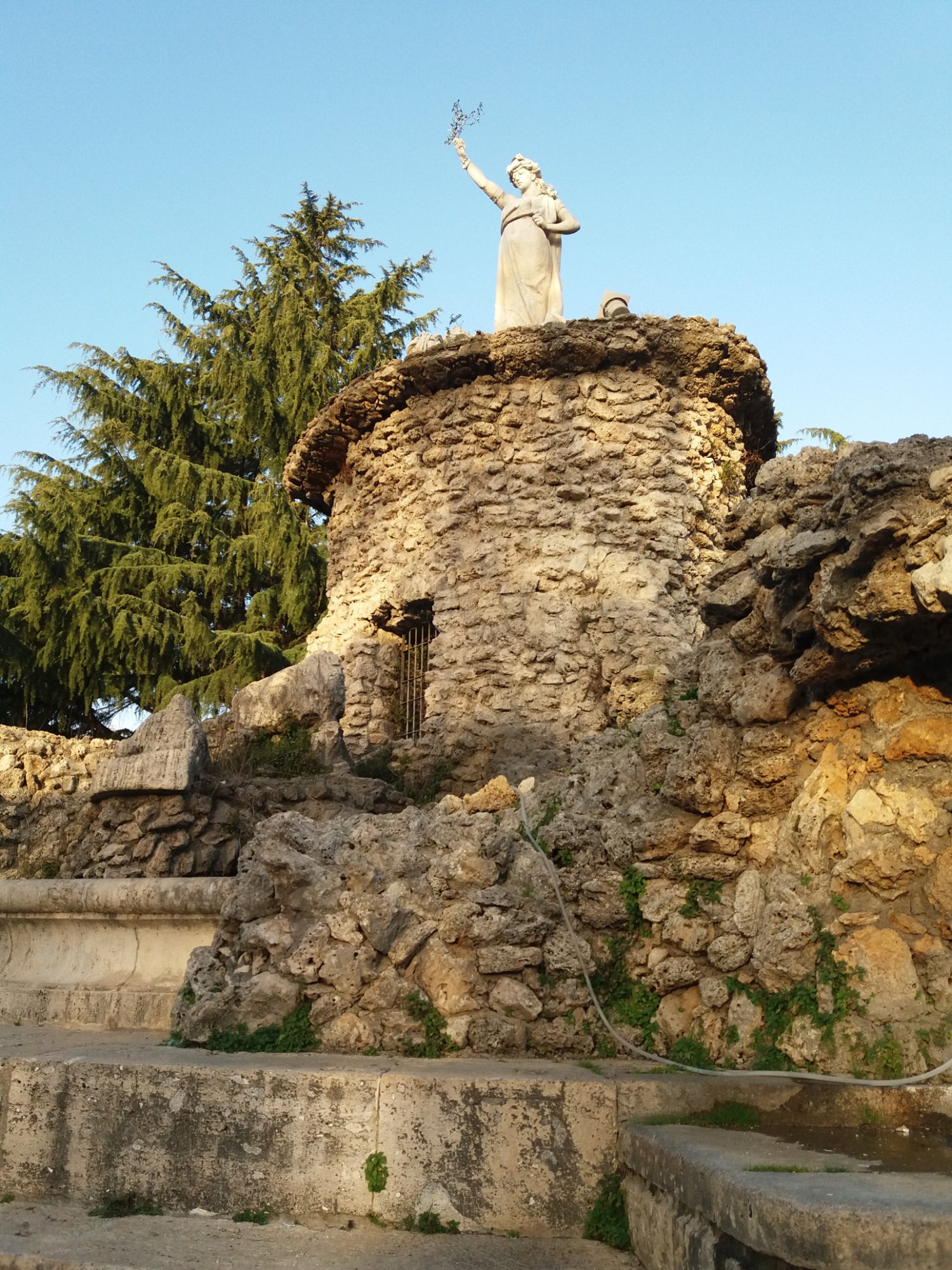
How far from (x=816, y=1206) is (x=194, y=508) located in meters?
17.0

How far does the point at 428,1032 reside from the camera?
4.03 m

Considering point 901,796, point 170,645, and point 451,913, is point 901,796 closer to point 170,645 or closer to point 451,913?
point 451,913

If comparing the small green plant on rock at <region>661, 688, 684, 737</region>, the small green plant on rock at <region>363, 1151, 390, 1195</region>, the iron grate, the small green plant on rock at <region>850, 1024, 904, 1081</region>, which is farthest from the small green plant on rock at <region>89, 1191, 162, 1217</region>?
the iron grate

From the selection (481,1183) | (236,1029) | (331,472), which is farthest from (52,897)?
(331,472)

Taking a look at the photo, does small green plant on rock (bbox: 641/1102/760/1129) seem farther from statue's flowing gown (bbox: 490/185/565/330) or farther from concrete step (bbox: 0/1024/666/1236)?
statue's flowing gown (bbox: 490/185/565/330)

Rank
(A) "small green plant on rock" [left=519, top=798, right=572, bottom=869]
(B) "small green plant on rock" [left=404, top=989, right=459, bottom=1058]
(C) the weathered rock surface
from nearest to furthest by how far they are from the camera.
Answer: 1. (C) the weathered rock surface
2. (B) "small green plant on rock" [left=404, top=989, right=459, bottom=1058]
3. (A) "small green plant on rock" [left=519, top=798, right=572, bottom=869]

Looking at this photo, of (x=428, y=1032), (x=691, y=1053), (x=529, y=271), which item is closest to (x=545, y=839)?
(x=428, y=1032)

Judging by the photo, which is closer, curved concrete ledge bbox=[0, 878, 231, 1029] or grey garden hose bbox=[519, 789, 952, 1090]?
grey garden hose bbox=[519, 789, 952, 1090]

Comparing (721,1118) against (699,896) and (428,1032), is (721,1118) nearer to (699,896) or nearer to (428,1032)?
(699,896)

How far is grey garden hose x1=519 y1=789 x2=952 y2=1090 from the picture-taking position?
3.32 m

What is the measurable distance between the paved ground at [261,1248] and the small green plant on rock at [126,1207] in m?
0.05

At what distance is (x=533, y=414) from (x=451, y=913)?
6499mm

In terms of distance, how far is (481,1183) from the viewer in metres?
3.41

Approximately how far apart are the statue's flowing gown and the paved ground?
8849 mm
